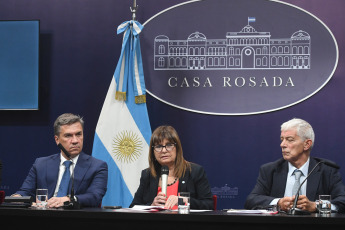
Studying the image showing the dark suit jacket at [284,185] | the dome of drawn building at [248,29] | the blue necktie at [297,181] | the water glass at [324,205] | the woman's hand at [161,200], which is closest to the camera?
the water glass at [324,205]

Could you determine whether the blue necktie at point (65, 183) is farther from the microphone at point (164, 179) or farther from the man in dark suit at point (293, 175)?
the man in dark suit at point (293, 175)

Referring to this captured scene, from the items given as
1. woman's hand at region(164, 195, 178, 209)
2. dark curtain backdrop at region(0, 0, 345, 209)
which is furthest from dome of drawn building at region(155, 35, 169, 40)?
woman's hand at region(164, 195, 178, 209)

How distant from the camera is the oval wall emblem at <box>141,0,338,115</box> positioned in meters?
5.11

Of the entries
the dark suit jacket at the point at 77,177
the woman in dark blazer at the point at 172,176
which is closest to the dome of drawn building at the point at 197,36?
the woman in dark blazer at the point at 172,176

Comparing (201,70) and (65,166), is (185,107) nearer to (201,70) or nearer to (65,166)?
(201,70)

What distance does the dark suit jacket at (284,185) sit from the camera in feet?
12.9

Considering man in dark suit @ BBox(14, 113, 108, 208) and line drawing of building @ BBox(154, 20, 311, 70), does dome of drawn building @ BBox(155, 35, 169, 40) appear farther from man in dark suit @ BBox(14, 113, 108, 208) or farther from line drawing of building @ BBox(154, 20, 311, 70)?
man in dark suit @ BBox(14, 113, 108, 208)

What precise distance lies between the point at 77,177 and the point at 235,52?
2096 millimetres

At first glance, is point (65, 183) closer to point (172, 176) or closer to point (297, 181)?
point (172, 176)

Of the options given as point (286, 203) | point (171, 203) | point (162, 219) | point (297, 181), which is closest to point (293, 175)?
point (297, 181)

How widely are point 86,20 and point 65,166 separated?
1.86m

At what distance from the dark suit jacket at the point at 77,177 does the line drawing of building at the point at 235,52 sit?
146 centimetres

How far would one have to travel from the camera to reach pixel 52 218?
3125 mm

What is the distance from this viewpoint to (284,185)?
161 inches
